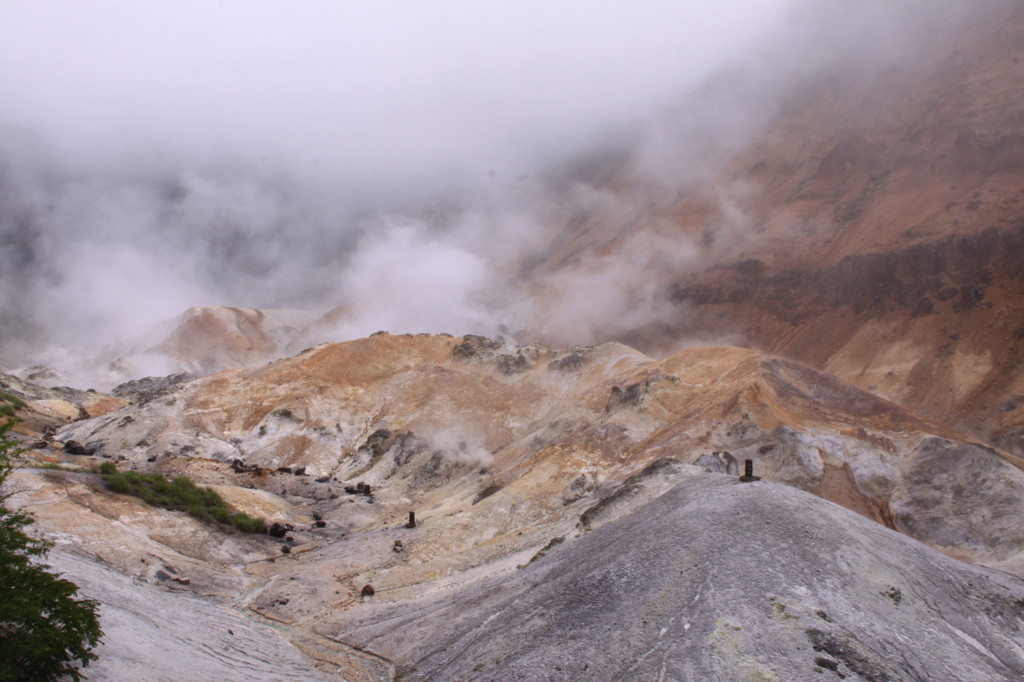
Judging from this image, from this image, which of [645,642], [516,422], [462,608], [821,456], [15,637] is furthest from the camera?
[516,422]

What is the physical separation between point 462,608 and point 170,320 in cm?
10446

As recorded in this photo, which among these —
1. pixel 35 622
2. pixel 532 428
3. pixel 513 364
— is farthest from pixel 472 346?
pixel 35 622

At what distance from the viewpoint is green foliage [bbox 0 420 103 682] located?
7.67 meters

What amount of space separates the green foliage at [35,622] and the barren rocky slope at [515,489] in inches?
72.2

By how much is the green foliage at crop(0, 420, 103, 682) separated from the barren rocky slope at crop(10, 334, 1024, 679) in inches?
72.2

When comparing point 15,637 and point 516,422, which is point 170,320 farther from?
point 15,637

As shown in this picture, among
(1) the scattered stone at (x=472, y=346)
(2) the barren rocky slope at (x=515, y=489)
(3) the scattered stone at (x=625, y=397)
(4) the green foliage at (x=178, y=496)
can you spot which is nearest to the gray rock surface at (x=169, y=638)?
(2) the barren rocky slope at (x=515, y=489)

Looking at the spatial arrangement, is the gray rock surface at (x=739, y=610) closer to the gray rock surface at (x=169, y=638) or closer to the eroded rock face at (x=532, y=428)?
the gray rock surface at (x=169, y=638)

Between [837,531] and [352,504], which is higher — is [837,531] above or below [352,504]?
below

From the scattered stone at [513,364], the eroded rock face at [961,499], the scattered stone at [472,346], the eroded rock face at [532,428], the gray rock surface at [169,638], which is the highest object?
the scattered stone at [472,346]

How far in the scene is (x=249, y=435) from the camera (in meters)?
46.5

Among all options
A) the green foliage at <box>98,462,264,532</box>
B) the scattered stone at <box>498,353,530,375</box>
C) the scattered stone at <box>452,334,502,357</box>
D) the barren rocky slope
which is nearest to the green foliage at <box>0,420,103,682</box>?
the barren rocky slope

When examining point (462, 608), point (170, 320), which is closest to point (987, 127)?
point (462, 608)

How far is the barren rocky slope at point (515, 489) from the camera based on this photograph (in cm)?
1220
